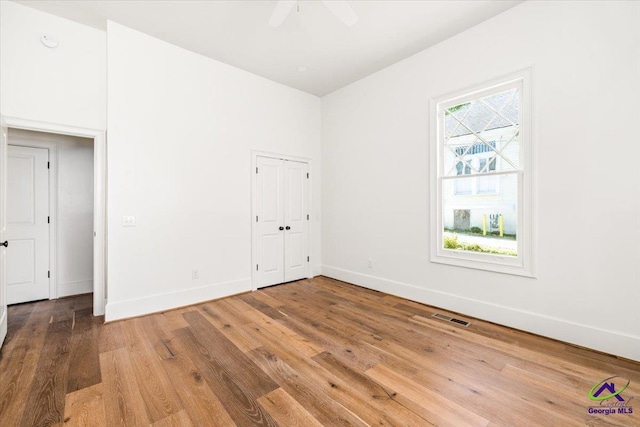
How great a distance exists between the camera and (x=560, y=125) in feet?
8.64

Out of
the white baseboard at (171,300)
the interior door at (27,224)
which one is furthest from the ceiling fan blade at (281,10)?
the interior door at (27,224)

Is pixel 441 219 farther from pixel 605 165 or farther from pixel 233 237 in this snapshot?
pixel 233 237

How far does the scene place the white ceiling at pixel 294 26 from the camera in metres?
2.87

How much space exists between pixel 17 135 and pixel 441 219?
5.63 meters

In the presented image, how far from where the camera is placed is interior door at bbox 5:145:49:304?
12.0ft

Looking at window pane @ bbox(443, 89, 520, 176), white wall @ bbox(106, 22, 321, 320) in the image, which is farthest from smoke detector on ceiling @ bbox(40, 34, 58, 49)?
window pane @ bbox(443, 89, 520, 176)

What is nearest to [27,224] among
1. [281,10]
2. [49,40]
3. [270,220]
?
[49,40]

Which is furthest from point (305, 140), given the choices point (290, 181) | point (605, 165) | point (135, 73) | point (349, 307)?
point (605, 165)

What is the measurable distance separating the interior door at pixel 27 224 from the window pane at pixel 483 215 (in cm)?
542

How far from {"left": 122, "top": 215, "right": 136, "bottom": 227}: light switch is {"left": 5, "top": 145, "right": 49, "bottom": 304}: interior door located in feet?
5.37

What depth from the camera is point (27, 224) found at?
3762mm

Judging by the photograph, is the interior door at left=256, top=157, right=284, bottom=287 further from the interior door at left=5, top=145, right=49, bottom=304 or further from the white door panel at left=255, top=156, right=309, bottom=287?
the interior door at left=5, top=145, right=49, bottom=304

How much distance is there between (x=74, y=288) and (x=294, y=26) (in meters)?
4.71

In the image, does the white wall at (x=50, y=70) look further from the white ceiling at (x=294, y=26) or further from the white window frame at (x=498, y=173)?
the white window frame at (x=498, y=173)
